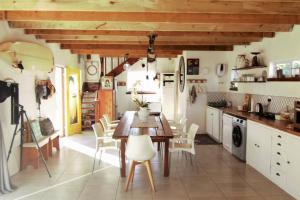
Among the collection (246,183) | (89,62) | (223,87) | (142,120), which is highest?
(89,62)

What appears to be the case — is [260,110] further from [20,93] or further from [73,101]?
[73,101]

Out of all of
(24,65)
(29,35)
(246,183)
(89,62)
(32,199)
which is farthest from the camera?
(89,62)

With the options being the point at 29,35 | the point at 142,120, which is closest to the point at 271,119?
the point at 142,120

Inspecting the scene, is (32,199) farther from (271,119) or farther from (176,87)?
(176,87)

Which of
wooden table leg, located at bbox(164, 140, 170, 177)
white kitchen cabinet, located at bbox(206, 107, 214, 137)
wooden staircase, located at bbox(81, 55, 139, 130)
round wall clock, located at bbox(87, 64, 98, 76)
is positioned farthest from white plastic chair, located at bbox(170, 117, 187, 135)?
round wall clock, located at bbox(87, 64, 98, 76)

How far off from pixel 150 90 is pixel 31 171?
6.50 metres

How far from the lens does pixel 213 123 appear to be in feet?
22.6

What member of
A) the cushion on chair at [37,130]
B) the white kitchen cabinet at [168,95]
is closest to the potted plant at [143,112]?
the cushion on chair at [37,130]

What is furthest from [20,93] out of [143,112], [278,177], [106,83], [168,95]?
[168,95]

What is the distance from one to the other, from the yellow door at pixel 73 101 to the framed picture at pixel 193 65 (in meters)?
3.41

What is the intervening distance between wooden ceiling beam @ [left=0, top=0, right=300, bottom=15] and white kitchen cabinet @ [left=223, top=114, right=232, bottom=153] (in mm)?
2691

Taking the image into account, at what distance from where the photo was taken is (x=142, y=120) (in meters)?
5.18

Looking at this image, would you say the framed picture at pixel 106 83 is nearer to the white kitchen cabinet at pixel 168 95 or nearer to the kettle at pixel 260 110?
the white kitchen cabinet at pixel 168 95

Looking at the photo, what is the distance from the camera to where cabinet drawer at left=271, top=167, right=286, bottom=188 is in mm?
3803
